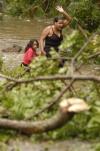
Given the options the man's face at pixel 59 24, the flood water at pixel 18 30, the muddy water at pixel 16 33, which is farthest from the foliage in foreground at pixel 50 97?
the flood water at pixel 18 30

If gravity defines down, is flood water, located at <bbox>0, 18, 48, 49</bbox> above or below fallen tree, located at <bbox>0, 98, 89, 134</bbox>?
below

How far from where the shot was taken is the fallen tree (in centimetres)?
654

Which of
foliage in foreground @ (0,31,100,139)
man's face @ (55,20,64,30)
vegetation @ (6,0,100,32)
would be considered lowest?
vegetation @ (6,0,100,32)

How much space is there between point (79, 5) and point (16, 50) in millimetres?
3118

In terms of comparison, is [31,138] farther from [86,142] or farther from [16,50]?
[16,50]

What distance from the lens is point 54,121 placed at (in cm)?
679

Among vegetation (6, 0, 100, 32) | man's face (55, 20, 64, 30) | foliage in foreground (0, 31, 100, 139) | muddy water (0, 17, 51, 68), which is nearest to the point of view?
foliage in foreground (0, 31, 100, 139)

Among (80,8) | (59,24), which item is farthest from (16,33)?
(59,24)

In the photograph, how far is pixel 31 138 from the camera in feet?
23.6

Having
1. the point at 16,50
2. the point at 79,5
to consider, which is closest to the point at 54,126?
the point at 16,50

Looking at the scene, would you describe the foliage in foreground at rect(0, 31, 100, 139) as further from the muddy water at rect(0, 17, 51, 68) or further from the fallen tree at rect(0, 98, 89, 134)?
the muddy water at rect(0, 17, 51, 68)

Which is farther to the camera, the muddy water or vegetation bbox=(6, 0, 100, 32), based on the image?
vegetation bbox=(6, 0, 100, 32)

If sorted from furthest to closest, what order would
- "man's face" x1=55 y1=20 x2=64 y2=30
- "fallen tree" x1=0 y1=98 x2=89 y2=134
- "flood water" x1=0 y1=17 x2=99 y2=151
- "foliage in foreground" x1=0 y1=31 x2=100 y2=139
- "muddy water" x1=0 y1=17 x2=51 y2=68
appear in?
"muddy water" x1=0 y1=17 x2=51 y2=68
"man's face" x1=55 y1=20 x2=64 y2=30
"foliage in foreground" x1=0 y1=31 x2=100 y2=139
"flood water" x1=0 y1=17 x2=99 y2=151
"fallen tree" x1=0 y1=98 x2=89 y2=134

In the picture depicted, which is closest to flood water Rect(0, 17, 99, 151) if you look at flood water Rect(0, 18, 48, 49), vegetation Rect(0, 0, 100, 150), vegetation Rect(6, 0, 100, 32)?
flood water Rect(0, 18, 48, 49)
